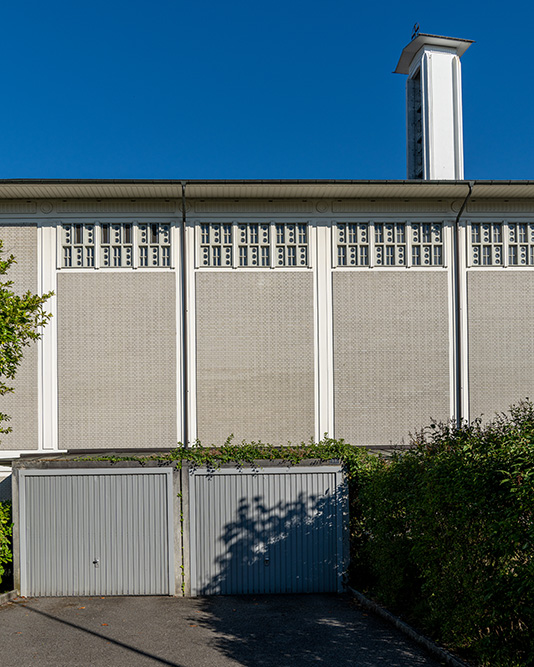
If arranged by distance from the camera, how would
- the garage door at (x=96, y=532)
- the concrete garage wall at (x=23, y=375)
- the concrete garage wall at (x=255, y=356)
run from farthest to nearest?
the concrete garage wall at (x=255, y=356)
the concrete garage wall at (x=23, y=375)
the garage door at (x=96, y=532)

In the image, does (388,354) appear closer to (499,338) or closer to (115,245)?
(499,338)

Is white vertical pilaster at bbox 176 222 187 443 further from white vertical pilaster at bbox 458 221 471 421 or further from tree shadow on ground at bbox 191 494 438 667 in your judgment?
white vertical pilaster at bbox 458 221 471 421

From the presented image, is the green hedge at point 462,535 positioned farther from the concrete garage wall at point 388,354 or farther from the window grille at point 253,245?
the window grille at point 253,245

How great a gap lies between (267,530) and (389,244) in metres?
8.69

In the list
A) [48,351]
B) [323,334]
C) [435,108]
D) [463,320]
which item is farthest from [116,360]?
[435,108]

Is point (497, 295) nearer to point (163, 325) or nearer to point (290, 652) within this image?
point (163, 325)

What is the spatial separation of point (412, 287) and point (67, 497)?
10.2 m

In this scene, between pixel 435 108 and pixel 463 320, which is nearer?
pixel 463 320

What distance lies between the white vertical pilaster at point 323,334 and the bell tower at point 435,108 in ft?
34.0

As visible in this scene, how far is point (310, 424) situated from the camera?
13914 mm

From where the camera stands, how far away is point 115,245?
46.1 feet

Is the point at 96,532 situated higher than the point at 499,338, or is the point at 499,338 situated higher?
the point at 499,338

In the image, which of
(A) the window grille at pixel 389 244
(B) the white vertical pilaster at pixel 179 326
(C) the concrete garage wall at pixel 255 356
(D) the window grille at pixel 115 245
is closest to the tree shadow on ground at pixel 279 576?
(C) the concrete garage wall at pixel 255 356

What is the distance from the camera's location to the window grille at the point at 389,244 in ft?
47.1
